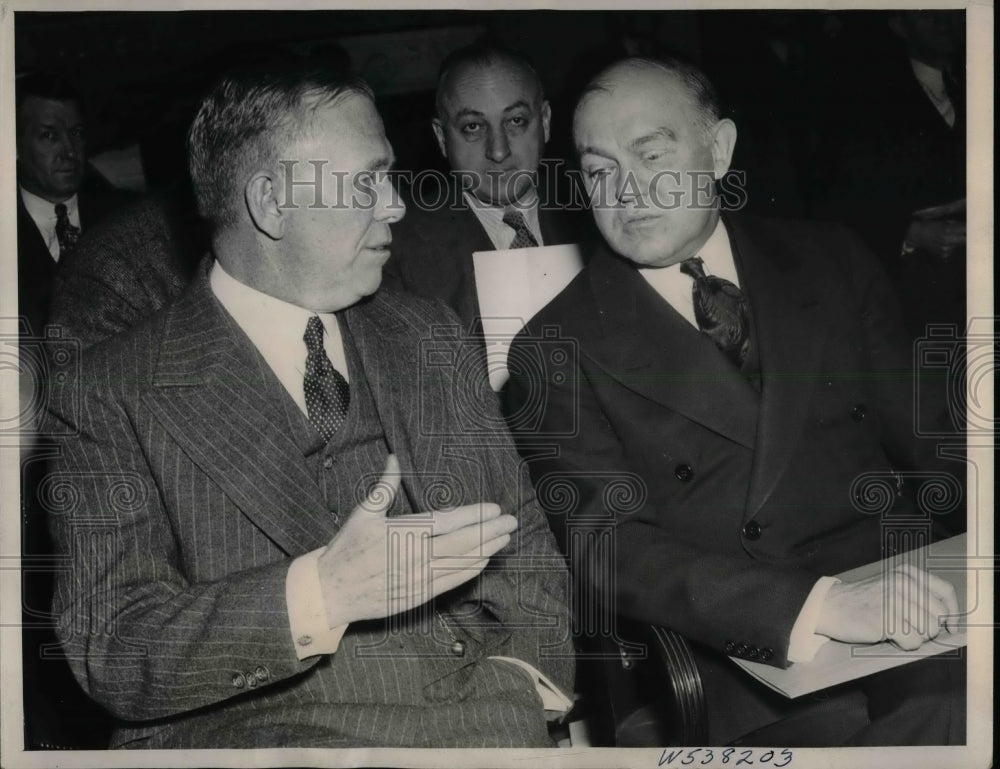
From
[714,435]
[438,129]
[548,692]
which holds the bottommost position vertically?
[548,692]

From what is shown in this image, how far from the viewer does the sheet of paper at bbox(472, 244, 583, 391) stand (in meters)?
2.29

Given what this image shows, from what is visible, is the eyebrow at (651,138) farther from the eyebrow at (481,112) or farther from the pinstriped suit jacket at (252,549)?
the pinstriped suit jacket at (252,549)

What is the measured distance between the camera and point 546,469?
224cm

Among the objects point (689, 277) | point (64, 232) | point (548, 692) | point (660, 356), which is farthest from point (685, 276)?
point (64, 232)

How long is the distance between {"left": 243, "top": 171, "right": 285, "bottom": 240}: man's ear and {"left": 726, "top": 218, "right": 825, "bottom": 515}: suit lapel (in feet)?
3.12

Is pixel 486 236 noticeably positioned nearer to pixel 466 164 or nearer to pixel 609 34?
pixel 466 164

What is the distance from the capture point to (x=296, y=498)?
6.66 ft

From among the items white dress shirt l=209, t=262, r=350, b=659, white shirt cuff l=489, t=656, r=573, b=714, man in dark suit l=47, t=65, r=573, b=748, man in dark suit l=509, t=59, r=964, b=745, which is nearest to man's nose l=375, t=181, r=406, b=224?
man in dark suit l=47, t=65, r=573, b=748

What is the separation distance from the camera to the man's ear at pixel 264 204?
6.89ft

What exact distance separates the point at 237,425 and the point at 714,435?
3.16 ft

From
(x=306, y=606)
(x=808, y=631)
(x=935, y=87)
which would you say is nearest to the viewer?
(x=306, y=606)

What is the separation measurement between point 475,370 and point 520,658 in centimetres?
60

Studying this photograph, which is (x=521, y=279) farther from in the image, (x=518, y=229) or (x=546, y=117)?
(x=546, y=117)

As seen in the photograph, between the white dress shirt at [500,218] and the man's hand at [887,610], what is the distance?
3.20 feet
